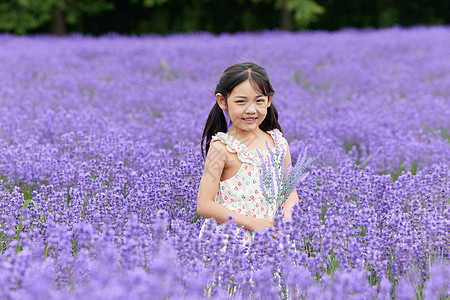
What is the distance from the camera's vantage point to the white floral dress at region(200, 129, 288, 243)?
9.28 feet

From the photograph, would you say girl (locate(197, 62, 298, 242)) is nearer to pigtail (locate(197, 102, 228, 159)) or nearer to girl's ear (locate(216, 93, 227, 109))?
girl's ear (locate(216, 93, 227, 109))

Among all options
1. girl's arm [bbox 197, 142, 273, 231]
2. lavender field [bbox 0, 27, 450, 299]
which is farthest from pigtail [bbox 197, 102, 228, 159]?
lavender field [bbox 0, 27, 450, 299]

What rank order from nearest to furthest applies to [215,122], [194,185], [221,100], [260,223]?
[260,223], [221,100], [215,122], [194,185]

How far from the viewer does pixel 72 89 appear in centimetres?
661

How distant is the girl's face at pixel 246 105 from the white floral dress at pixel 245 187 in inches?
4.4

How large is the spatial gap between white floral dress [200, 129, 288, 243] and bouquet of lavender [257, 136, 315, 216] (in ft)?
0.16

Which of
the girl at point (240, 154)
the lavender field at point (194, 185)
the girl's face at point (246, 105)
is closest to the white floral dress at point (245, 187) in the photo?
the girl at point (240, 154)

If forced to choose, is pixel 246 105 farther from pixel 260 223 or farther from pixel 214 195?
Result: pixel 260 223

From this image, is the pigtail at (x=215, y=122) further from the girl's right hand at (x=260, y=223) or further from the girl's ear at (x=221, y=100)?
the girl's right hand at (x=260, y=223)

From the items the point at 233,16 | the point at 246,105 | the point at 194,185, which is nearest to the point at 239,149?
the point at 246,105

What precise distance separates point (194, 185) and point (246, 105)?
2.32 ft

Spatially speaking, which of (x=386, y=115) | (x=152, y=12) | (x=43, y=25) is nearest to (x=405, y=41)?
(x=386, y=115)

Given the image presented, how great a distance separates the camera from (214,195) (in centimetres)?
272

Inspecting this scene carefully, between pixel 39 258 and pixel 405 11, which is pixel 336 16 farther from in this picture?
pixel 39 258
